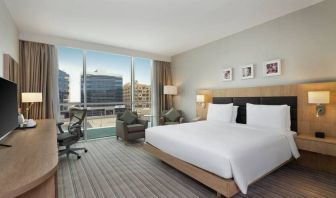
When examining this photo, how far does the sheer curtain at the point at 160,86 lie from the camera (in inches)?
257

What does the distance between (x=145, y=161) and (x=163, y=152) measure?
2.14ft

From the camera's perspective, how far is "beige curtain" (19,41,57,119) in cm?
429

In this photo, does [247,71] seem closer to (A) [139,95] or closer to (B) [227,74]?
(B) [227,74]

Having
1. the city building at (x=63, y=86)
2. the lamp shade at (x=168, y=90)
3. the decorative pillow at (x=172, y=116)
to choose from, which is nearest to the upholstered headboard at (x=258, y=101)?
the decorative pillow at (x=172, y=116)

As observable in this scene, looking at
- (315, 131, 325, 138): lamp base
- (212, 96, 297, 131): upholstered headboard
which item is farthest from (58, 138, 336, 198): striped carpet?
(212, 96, 297, 131): upholstered headboard

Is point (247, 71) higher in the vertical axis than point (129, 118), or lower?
higher

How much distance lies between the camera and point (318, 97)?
2826 millimetres

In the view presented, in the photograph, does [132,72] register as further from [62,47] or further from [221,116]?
[221,116]

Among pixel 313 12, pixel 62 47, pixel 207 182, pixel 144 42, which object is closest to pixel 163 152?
pixel 207 182

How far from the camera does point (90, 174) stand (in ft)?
9.89

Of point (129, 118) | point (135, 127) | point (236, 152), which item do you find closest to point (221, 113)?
point (236, 152)

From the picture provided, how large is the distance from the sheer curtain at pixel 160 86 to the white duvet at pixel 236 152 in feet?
11.1

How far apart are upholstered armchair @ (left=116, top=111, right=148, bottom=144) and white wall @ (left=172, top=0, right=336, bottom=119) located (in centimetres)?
227

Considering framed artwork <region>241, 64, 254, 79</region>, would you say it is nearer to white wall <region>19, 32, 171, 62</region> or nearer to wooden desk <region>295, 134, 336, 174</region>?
wooden desk <region>295, 134, 336, 174</region>
